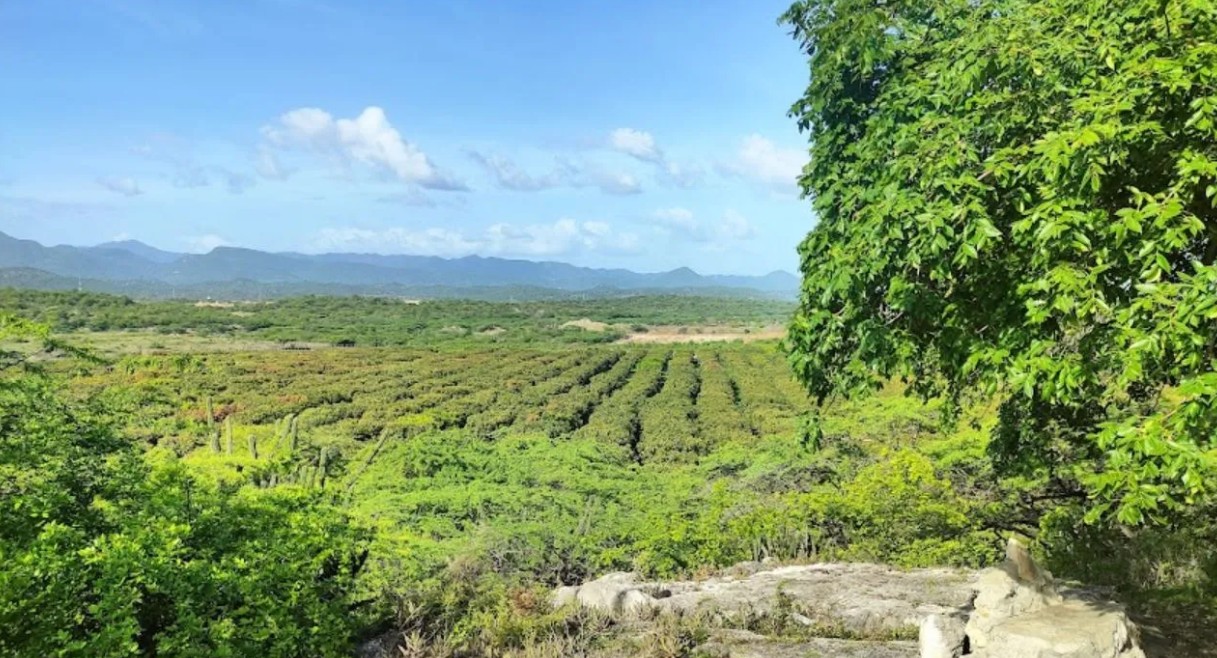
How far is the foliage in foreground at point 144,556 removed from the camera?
5.12 metres

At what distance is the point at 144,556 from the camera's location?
5.48 metres

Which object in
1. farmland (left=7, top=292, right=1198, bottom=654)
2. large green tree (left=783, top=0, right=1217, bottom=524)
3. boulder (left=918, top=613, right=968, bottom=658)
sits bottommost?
farmland (left=7, top=292, right=1198, bottom=654)

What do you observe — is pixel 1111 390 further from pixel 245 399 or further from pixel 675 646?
pixel 245 399

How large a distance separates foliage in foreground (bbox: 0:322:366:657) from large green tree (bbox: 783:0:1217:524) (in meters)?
4.71

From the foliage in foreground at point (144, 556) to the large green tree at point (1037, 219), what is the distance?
15.4ft

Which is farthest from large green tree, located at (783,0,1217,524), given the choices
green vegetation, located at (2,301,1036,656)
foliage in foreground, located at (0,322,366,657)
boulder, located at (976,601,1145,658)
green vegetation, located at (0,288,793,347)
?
green vegetation, located at (0,288,793,347)

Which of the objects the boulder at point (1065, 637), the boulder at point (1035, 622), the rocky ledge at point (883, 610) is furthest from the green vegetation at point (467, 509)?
the boulder at point (1065, 637)

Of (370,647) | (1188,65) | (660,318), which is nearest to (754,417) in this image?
(370,647)

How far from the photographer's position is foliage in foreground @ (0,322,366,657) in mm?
5117

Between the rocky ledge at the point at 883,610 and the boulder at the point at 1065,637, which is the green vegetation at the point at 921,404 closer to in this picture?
the rocky ledge at the point at 883,610

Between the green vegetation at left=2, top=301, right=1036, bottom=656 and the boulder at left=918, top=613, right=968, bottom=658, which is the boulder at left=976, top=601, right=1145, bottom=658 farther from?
the green vegetation at left=2, top=301, right=1036, bottom=656

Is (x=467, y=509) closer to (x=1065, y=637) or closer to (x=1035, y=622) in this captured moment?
(x=1035, y=622)

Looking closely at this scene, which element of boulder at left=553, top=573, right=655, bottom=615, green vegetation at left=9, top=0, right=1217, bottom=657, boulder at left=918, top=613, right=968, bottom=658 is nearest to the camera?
green vegetation at left=9, top=0, right=1217, bottom=657

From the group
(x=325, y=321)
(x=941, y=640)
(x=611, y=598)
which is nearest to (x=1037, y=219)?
(x=941, y=640)
